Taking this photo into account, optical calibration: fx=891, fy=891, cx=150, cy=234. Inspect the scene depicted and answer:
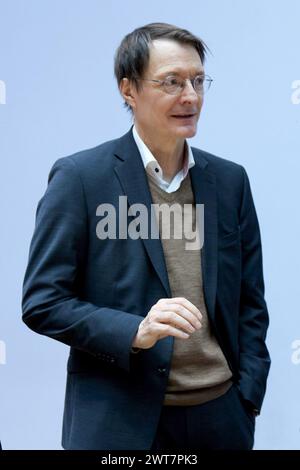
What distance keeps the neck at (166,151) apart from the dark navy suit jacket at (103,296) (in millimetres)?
39

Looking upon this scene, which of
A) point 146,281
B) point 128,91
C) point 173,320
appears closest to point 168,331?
point 173,320

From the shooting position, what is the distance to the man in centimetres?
191

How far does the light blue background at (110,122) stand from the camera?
287 cm

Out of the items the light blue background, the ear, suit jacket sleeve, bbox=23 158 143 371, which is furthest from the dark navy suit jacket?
the light blue background

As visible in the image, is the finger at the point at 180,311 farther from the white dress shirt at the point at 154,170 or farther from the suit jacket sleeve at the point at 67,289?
the white dress shirt at the point at 154,170

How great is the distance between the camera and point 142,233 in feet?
6.43

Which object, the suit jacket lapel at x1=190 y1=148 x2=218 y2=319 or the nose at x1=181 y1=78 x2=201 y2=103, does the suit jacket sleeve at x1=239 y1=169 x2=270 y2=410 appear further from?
the nose at x1=181 y1=78 x2=201 y2=103

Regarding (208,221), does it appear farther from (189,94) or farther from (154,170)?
(189,94)

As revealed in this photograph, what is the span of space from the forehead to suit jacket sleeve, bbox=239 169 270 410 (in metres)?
0.34

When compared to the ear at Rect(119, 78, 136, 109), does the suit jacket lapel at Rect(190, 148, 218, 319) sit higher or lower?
lower
